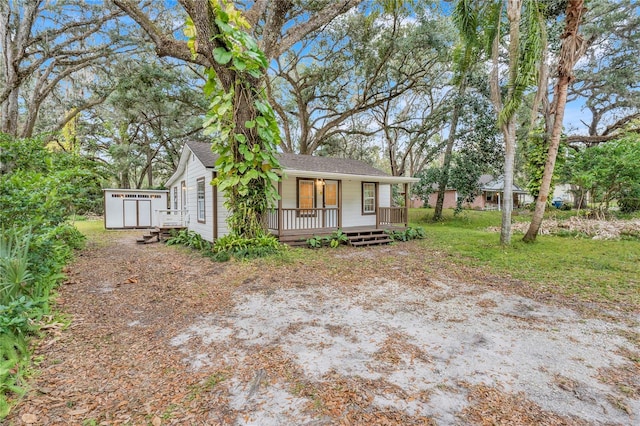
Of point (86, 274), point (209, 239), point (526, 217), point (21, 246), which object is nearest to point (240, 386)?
point (21, 246)

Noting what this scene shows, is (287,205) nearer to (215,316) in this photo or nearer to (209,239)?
(209,239)

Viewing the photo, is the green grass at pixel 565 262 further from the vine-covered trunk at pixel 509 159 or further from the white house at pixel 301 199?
the white house at pixel 301 199

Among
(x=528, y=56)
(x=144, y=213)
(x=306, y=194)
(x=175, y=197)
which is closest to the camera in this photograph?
(x=528, y=56)

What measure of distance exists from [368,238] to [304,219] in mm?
2407

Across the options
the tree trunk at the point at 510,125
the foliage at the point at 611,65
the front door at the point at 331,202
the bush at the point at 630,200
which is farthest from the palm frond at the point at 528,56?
the foliage at the point at 611,65

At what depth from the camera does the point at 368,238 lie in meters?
10.7

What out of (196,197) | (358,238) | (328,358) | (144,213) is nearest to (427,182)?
(358,238)

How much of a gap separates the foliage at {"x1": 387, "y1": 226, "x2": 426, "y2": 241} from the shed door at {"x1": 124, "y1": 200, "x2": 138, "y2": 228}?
14058mm

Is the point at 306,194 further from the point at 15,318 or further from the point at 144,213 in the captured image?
the point at 144,213

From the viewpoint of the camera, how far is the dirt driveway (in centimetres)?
218

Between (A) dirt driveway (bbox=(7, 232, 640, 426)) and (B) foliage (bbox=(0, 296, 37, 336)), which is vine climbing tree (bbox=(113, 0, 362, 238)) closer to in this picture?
(A) dirt driveway (bbox=(7, 232, 640, 426))

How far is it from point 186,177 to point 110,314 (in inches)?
353

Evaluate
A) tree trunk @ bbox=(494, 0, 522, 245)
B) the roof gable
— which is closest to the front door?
the roof gable

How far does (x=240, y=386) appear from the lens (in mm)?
2463
